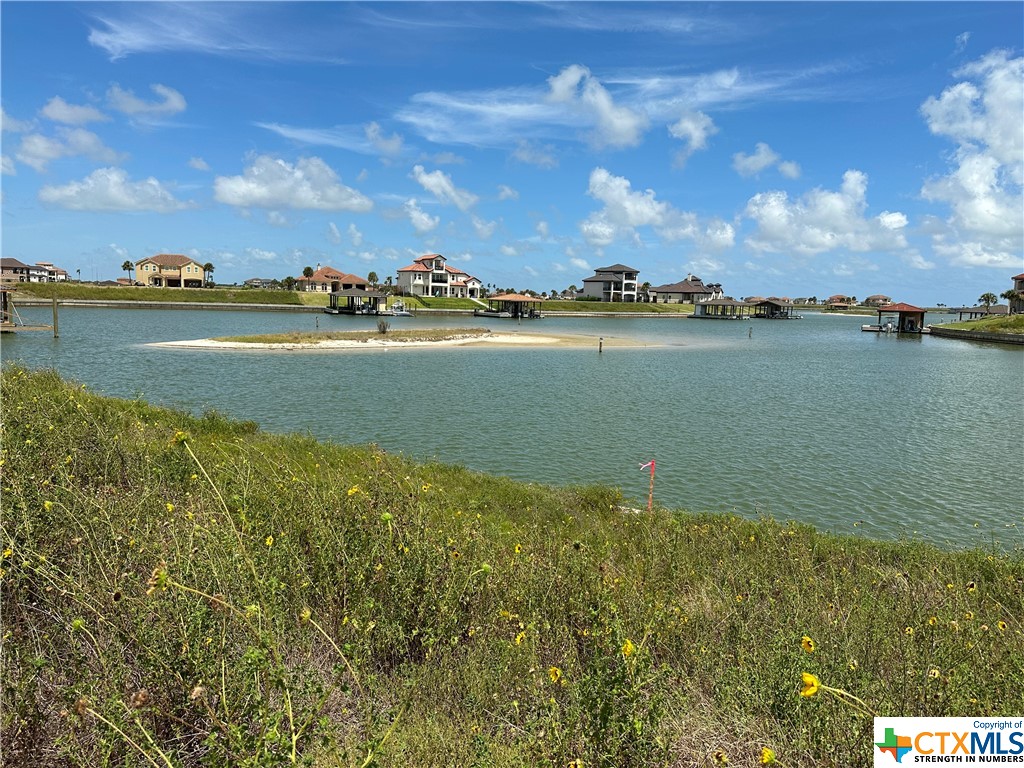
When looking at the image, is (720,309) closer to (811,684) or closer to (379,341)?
(379,341)

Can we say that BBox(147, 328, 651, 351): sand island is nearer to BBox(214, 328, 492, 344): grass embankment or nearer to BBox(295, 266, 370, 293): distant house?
BBox(214, 328, 492, 344): grass embankment

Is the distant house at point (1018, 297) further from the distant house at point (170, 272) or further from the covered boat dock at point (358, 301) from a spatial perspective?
the distant house at point (170, 272)

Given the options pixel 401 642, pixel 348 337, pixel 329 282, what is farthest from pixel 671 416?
pixel 329 282

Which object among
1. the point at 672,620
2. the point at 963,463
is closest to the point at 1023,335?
the point at 963,463

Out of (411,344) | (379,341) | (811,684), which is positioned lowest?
(411,344)

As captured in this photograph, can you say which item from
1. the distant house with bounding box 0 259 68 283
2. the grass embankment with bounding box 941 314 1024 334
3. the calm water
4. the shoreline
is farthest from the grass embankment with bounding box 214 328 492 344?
the distant house with bounding box 0 259 68 283

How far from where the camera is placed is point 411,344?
168ft

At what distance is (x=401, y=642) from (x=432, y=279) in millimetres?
123973

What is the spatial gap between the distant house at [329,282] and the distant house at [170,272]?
19591 millimetres

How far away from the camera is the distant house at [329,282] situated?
129500 millimetres

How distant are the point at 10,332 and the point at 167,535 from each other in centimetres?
6033

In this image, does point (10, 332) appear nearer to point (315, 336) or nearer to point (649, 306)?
point (315, 336)

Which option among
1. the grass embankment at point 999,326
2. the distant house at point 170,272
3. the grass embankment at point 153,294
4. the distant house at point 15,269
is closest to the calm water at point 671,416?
the grass embankment at point 999,326

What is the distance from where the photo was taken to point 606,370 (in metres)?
39.5
